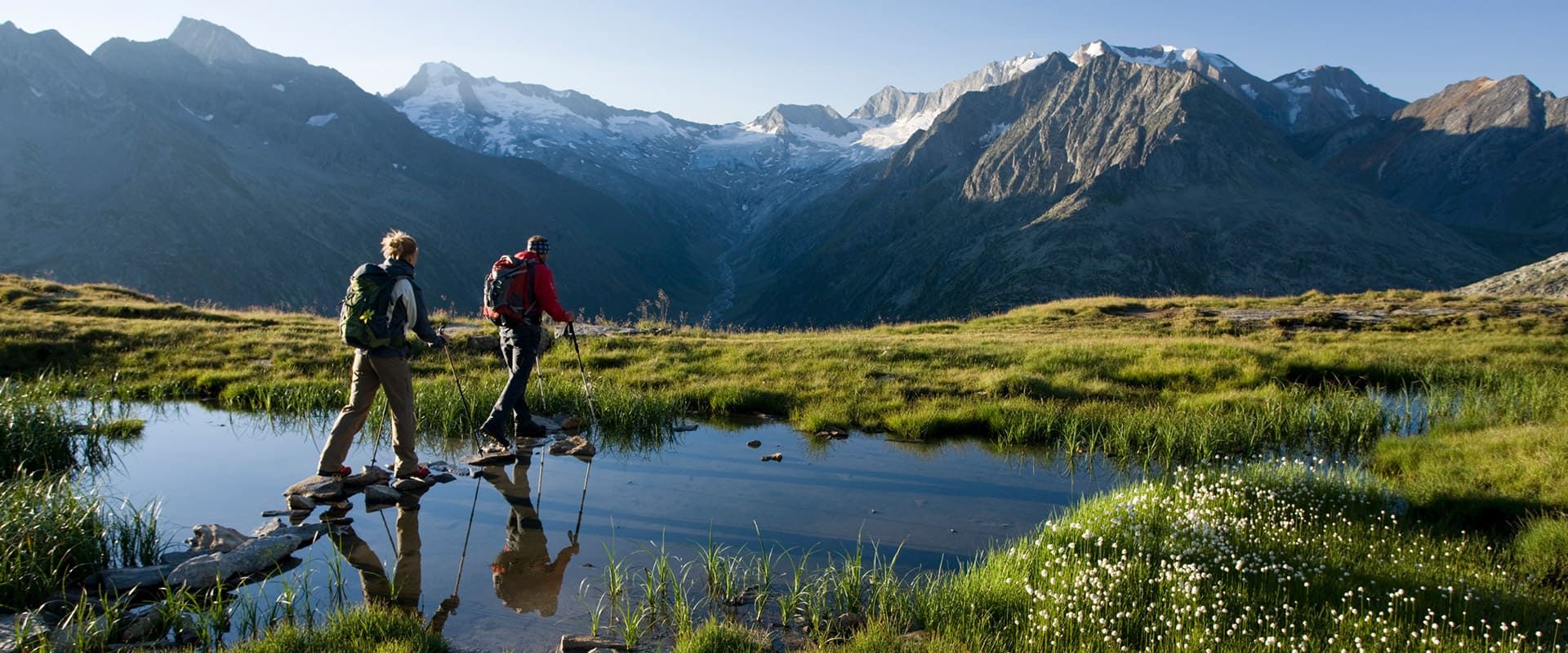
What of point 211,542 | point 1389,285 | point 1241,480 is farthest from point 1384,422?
point 1389,285

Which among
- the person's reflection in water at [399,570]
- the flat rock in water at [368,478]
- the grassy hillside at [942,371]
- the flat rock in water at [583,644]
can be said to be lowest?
the flat rock in water at [583,644]

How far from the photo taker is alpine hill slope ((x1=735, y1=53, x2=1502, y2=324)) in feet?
423

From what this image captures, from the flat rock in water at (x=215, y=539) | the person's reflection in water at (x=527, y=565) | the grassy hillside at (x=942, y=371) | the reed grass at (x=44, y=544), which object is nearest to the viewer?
the reed grass at (x=44, y=544)

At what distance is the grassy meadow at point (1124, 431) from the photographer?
21.7 feet

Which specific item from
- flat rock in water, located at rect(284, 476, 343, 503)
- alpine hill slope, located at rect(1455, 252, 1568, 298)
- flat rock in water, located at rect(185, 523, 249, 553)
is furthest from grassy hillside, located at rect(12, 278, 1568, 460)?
alpine hill slope, located at rect(1455, 252, 1568, 298)

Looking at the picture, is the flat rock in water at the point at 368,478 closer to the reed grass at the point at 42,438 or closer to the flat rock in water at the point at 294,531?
the flat rock in water at the point at 294,531

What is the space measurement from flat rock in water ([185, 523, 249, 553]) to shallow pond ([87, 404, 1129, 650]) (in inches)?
25.0

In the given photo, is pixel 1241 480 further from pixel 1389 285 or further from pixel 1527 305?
pixel 1389 285

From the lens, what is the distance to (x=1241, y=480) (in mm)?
9578

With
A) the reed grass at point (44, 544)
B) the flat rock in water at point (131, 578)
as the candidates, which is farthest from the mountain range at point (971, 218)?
the flat rock in water at point (131, 578)

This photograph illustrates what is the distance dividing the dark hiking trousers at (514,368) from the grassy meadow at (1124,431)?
6.01 feet

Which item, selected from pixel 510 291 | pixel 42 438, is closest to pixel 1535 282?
pixel 510 291

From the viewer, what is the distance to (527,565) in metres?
8.20

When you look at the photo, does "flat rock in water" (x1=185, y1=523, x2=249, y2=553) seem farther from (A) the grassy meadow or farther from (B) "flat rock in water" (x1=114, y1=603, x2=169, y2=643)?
(A) the grassy meadow
